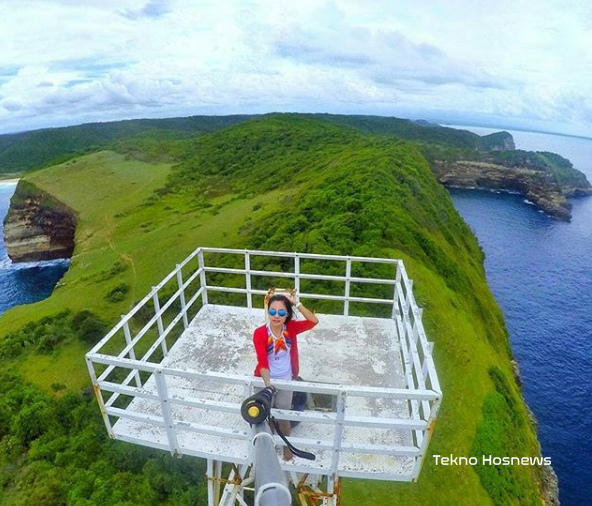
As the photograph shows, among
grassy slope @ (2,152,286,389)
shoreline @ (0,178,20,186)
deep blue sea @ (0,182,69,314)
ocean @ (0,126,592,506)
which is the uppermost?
grassy slope @ (2,152,286,389)

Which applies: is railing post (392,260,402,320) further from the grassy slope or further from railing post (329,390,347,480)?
the grassy slope

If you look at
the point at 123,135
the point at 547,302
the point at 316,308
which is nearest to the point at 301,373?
the point at 316,308

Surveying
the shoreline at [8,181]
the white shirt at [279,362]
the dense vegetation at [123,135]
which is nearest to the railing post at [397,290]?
the white shirt at [279,362]

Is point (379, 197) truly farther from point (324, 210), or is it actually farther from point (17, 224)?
point (17, 224)

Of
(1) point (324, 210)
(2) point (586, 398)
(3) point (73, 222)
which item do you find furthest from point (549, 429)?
(3) point (73, 222)

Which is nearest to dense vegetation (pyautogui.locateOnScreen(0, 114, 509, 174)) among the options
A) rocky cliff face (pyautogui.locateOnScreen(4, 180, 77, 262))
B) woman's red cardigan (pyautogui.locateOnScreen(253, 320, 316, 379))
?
rocky cliff face (pyautogui.locateOnScreen(4, 180, 77, 262))

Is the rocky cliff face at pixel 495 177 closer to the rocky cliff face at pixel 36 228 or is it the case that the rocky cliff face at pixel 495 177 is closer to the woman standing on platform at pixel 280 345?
the rocky cliff face at pixel 36 228
